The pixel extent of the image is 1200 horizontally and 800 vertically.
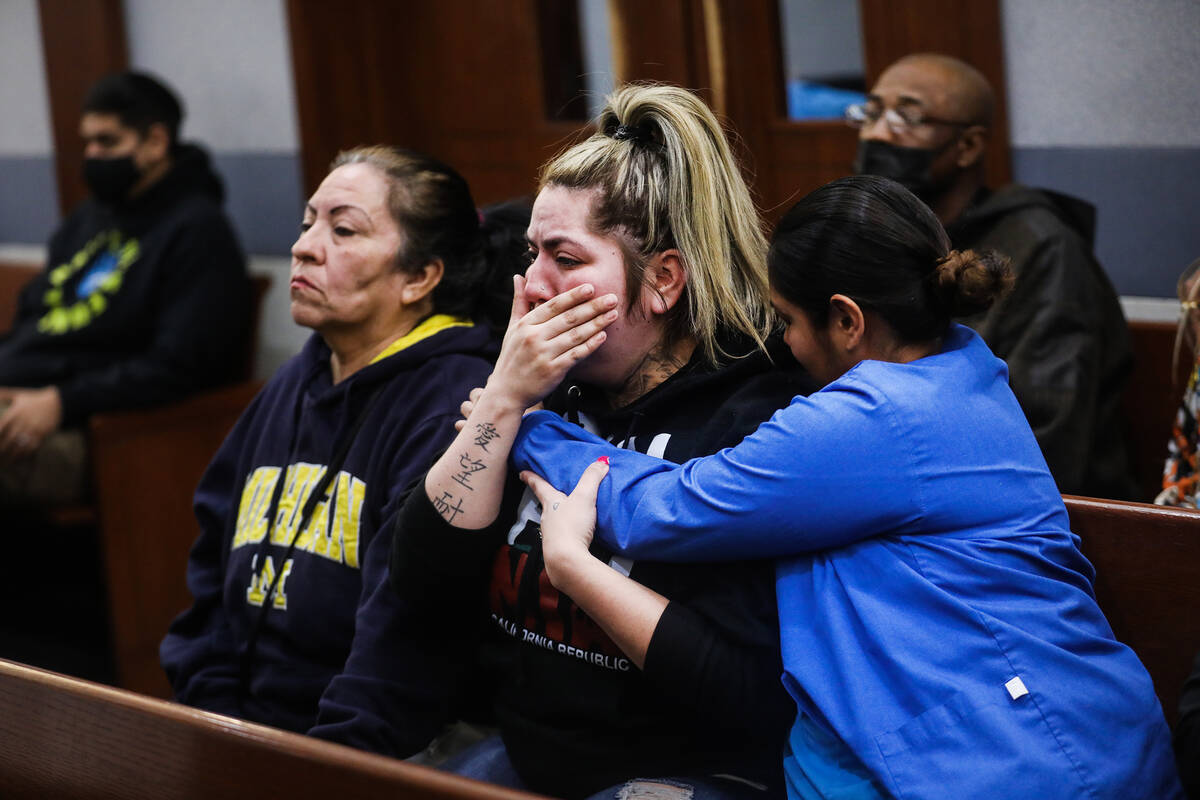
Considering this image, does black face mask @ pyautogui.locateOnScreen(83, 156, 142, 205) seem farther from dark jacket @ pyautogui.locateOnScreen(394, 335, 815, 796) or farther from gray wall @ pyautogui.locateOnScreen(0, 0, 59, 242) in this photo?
dark jacket @ pyautogui.locateOnScreen(394, 335, 815, 796)

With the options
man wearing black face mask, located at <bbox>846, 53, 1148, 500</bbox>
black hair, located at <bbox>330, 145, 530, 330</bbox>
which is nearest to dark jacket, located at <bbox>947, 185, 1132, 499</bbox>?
man wearing black face mask, located at <bbox>846, 53, 1148, 500</bbox>

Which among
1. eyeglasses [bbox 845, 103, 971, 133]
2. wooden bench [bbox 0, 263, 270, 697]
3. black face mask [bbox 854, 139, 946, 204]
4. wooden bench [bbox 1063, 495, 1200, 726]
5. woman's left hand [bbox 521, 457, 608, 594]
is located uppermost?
eyeglasses [bbox 845, 103, 971, 133]

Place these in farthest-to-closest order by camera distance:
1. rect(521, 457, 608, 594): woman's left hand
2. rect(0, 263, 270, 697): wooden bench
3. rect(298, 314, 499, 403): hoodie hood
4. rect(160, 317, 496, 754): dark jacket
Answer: rect(0, 263, 270, 697): wooden bench
rect(298, 314, 499, 403): hoodie hood
rect(160, 317, 496, 754): dark jacket
rect(521, 457, 608, 594): woman's left hand

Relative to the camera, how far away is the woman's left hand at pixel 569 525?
64.7 inches

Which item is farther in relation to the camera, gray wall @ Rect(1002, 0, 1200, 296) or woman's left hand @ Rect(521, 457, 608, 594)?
gray wall @ Rect(1002, 0, 1200, 296)

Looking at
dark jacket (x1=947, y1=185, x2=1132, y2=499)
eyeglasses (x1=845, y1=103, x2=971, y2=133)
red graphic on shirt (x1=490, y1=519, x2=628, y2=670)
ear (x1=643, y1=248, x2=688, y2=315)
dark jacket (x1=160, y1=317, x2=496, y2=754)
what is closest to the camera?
red graphic on shirt (x1=490, y1=519, x2=628, y2=670)

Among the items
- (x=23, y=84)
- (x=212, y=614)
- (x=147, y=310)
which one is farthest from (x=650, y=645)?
(x=23, y=84)

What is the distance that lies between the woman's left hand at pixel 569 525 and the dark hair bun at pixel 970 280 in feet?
1.58

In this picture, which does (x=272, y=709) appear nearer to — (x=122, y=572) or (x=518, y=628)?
(x=518, y=628)

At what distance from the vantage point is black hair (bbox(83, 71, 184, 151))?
420 centimetres

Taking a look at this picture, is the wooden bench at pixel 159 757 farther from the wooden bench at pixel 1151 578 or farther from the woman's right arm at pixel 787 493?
the wooden bench at pixel 1151 578

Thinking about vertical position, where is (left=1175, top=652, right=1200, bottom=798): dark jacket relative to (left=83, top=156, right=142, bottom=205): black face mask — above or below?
below

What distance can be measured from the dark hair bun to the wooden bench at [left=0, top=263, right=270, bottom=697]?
2788 mm

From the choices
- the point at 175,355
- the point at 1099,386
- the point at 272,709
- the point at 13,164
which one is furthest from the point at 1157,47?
the point at 13,164
